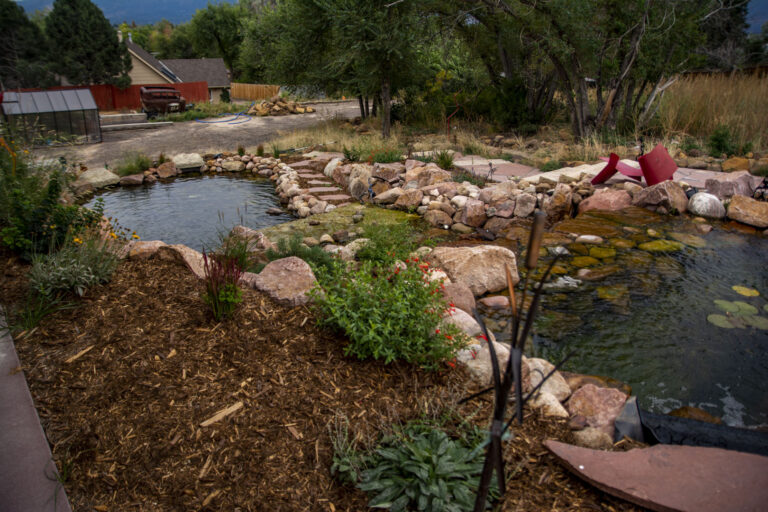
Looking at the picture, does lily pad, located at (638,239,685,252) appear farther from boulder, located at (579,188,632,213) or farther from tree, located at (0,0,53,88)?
tree, located at (0,0,53,88)

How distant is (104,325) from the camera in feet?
9.70

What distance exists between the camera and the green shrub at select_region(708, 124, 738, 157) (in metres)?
9.47

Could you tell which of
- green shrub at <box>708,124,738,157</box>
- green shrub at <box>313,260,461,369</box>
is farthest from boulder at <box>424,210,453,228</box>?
green shrub at <box>708,124,738,157</box>

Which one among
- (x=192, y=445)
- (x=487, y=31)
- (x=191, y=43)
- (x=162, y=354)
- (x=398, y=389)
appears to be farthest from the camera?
(x=191, y=43)

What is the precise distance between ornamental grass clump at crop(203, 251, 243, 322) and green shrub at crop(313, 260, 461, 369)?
21.0 inches

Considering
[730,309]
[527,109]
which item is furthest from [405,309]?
[527,109]

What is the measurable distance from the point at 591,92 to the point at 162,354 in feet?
55.9

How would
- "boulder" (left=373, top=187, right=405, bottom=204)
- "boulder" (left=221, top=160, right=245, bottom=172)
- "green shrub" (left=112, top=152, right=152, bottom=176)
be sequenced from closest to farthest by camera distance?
"boulder" (left=373, top=187, right=405, bottom=204)
"green shrub" (left=112, top=152, right=152, bottom=176)
"boulder" (left=221, top=160, right=245, bottom=172)

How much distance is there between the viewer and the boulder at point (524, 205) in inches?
281

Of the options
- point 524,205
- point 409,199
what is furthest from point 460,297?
point 409,199

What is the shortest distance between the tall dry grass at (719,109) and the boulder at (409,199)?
21.3 feet

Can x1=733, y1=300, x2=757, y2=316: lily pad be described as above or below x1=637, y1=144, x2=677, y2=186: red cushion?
below

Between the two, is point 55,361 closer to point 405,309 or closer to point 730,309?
point 405,309

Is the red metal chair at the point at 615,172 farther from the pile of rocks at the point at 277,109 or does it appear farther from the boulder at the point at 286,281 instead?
the pile of rocks at the point at 277,109
